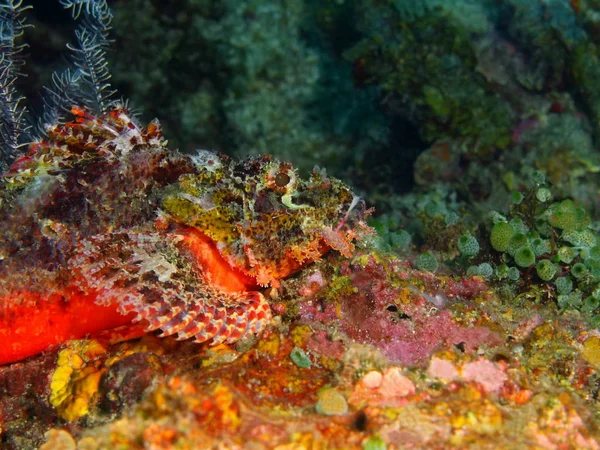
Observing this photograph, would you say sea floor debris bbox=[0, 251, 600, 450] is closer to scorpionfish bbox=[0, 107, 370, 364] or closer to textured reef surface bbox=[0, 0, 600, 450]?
textured reef surface bbox=[0, 0, 600, 450]

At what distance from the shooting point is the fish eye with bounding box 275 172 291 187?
3935 mm

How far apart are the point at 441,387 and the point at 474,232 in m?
3.50

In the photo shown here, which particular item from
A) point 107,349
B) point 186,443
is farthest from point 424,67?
point 186,443

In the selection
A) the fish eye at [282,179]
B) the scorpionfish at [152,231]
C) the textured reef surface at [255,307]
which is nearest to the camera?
the textured reef surface at [255,307]

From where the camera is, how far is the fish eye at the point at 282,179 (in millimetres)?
3935

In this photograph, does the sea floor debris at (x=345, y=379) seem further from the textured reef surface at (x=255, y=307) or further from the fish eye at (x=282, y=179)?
the fish eye at (x=282, y=179)

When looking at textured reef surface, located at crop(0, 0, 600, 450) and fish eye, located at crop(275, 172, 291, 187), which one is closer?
textured reef surface, located at crop(0, 0, 600, 450)

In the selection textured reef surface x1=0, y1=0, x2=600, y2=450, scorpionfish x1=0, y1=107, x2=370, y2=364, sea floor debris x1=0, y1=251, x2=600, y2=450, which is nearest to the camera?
sea floor debris x1=0, y1=251, x2=600, y2=450

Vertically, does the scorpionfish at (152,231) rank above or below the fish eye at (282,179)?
below

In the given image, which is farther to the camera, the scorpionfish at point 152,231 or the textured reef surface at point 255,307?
the scorpionfish at point 152,231

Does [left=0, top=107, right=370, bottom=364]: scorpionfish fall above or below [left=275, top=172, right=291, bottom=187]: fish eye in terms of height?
below

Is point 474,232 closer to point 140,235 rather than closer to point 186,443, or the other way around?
point 140,235

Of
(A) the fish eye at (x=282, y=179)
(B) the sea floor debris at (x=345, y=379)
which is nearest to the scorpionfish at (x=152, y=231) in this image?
(A) the fish eye at (x=282, y=179)

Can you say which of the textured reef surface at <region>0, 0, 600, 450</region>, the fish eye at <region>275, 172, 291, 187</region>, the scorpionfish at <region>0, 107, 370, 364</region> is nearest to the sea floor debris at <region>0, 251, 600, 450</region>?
the textured reef surface at <region>0, 0, 600, 450</region>
